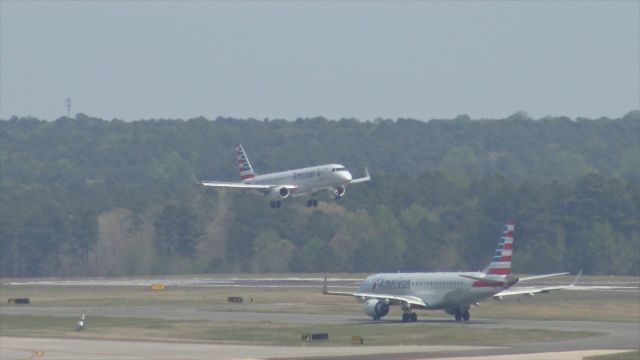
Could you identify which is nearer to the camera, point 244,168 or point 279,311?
point 279,311

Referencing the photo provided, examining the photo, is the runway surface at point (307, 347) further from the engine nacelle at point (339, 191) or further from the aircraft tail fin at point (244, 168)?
the aircraft tail fin at point (244, 168)

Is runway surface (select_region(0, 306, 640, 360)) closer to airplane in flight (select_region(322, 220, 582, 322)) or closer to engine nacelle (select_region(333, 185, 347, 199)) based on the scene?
airplane in flight (select_region(322, 220, 582, 322))

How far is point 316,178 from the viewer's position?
5325 inches

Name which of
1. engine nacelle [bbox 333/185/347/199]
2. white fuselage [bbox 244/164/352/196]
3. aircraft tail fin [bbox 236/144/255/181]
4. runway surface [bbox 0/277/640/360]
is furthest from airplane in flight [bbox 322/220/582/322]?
aircraft tail fin [bbox 236/144/255/181]

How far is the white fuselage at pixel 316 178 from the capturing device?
13375cm

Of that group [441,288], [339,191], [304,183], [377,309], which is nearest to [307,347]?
[377,309]

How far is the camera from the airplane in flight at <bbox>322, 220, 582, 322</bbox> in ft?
325

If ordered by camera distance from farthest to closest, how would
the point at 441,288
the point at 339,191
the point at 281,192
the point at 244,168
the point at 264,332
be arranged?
1. the point at 244,168
2. the point at 281,192
3. the point at 339,191
4. the point at 441,288
5. the point at 264,332

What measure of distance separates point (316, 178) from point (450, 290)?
3553 cm

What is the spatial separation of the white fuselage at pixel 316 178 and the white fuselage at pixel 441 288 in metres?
26.3

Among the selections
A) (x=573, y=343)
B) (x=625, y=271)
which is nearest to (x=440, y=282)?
(x=573, y=343)

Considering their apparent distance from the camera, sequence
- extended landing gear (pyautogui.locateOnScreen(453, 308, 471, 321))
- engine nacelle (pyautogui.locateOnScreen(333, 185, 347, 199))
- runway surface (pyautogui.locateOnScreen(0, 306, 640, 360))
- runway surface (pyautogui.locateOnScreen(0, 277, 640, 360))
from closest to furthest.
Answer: runway surface (pyautogui.locateOnScreen(0, 277, 640, 360))
runway surface (pyautogui.locateOnScreen(0, 306, 640, 360))
extended landing gear (pyautogui.locateOnScreen(453, 308, 471, 321))
engine nacelle (pyautogui.locateOnScreen(333, 185, 347, 199))

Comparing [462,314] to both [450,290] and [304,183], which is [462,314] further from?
[304,183]

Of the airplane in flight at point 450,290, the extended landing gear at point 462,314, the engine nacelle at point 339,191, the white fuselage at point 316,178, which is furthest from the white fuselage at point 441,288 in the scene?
the white fuselage at point 316,178
